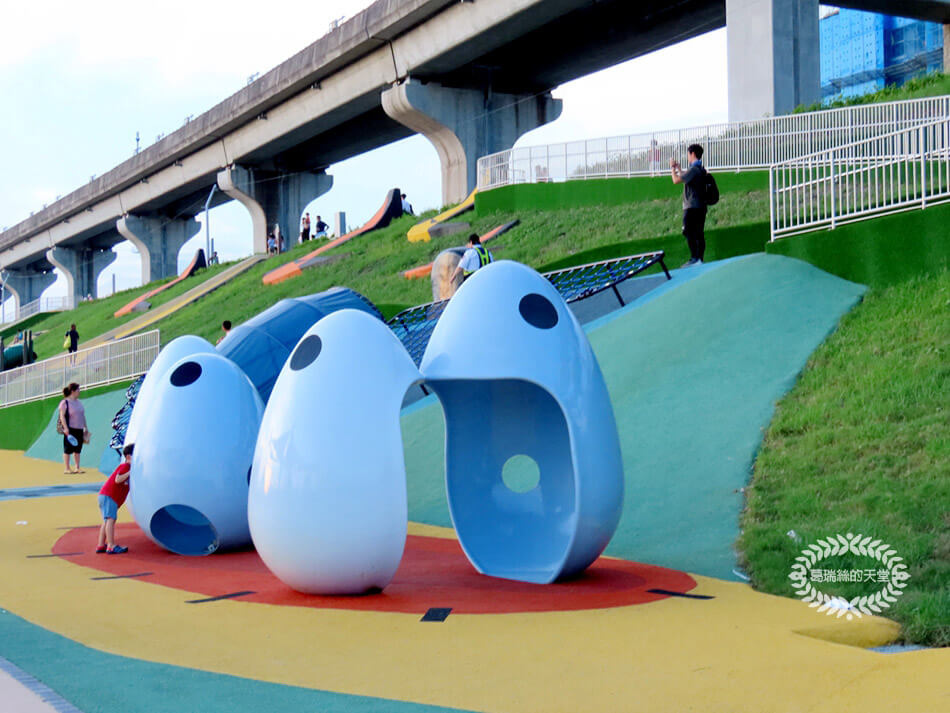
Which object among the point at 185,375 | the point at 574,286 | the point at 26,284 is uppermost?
the point at 26,284

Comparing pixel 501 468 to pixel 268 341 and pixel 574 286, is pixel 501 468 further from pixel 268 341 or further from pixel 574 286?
pixel 574 286

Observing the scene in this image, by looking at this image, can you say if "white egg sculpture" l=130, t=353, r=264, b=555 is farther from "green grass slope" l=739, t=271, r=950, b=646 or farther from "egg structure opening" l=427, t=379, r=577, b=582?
"green grass slope" l=739, t=271, r=950, b=646

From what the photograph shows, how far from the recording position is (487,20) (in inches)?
1340

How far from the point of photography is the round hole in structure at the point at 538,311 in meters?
7.49

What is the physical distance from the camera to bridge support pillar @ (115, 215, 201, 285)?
6688cm

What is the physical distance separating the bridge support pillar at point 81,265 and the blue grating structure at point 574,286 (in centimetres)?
6818

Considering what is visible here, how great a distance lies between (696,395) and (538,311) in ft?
12.0

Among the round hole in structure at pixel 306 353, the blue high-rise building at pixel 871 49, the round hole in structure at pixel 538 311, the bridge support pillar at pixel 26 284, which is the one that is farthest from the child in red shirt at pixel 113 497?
the bridge support pillar at pixel 26 284

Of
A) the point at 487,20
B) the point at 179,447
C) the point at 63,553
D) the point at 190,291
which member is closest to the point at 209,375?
the point at 179,447

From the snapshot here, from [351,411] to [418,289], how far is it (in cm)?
1725

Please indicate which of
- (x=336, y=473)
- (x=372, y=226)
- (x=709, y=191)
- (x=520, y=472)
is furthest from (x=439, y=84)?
(x=336, y=473)

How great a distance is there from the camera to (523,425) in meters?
8.62

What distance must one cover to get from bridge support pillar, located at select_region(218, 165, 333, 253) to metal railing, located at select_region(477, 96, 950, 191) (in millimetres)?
27884

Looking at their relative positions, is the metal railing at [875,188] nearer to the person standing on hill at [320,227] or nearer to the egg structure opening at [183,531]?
the egg structure opening at [183,531]
